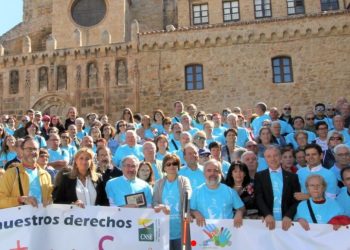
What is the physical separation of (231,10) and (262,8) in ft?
5.50

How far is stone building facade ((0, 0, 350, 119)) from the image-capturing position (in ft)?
68.8

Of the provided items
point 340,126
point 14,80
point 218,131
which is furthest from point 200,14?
point 340,126

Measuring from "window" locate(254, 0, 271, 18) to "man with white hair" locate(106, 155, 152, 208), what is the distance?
19643 millimetres

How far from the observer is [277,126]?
9.76 meters

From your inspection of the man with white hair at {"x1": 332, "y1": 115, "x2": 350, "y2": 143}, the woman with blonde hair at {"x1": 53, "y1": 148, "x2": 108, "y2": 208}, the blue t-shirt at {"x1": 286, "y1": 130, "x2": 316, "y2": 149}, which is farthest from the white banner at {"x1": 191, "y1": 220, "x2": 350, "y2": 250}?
the man with white hair at {"x1": 332, "y1": 115, "x2": 350, "y2": 143}

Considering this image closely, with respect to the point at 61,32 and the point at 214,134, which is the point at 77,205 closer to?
the point at 214,134

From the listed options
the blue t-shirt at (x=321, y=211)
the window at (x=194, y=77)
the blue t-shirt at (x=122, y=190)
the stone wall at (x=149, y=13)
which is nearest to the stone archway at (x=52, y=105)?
the window at (x=194, y=77)

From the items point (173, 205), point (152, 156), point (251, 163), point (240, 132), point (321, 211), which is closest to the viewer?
point (321, 211)

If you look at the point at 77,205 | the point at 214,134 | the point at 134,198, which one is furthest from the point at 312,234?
the point at 214,134

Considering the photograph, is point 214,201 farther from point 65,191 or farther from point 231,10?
point 231,10

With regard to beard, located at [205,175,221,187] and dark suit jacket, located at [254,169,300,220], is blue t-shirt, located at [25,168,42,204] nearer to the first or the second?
beard, located at [205,175,221,187]

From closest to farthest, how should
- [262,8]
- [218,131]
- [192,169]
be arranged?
[192,169] < [218,131] < [262,8]

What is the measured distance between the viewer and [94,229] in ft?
19.9

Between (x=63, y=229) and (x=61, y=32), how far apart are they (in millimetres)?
21980
